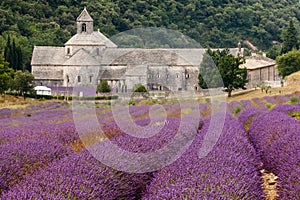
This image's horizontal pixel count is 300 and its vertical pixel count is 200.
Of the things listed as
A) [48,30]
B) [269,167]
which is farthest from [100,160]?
[48,30]

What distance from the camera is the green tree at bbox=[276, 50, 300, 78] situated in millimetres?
63531

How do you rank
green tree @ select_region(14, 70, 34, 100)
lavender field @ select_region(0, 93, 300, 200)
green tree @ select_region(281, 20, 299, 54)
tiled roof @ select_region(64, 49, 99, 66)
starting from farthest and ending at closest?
green tree @ select_region(281, 20, 299, 54) < tiled roof @ select_region(64, 49, 99, 66) < green tree @ select_region(14, 70, 34, 100) < lavender field @ select_region(0, 93, 300, 200)

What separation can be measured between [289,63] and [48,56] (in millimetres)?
27396

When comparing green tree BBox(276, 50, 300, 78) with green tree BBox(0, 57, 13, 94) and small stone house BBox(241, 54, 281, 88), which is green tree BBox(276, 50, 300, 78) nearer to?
small stone house BBox(241, 54, 281, 88)

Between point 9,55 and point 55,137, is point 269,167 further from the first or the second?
point 9,55

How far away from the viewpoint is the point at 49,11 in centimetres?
10550

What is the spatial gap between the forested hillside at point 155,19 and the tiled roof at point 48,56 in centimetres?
763

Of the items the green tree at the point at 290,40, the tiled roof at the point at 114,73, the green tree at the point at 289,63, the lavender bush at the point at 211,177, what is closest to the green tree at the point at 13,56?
the tiled roof at the point at 114,73

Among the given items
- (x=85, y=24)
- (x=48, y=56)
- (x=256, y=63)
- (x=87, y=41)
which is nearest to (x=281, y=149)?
(x=87, y=41)

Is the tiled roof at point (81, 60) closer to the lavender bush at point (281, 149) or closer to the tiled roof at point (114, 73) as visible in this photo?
the tiled roof at point (114, 73)

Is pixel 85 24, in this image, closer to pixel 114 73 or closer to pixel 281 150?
pixel 114 73

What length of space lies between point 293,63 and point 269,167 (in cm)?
5703

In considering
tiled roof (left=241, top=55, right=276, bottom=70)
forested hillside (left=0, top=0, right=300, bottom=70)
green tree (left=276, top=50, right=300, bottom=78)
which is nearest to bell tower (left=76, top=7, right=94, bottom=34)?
forested hillside (left=0, top=0, right=300, bottom=70)

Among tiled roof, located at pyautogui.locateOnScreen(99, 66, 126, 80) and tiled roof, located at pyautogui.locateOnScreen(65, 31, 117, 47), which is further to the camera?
tiled roof, located at pyautogui.locateOnScreen(65, 31, 117, 47)
